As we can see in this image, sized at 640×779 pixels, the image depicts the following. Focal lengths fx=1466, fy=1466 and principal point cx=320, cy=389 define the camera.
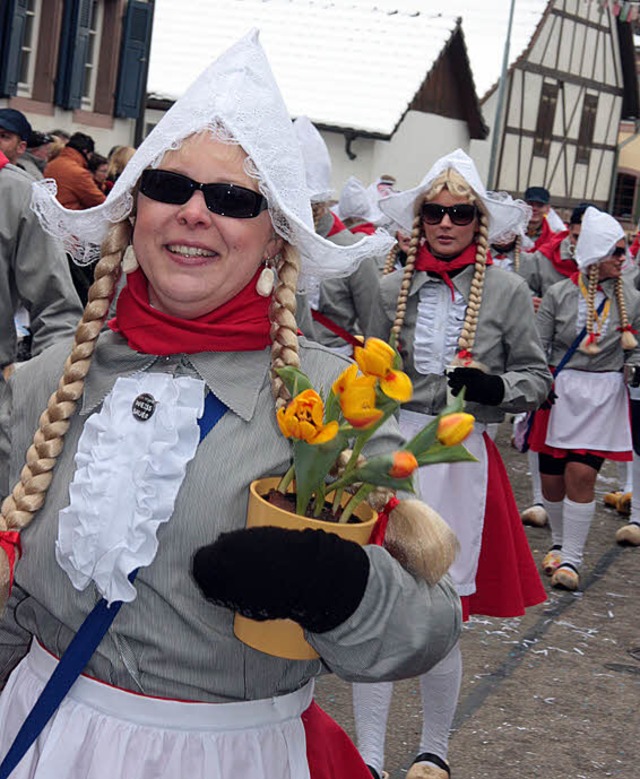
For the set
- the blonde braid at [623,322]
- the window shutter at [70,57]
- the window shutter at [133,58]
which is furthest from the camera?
the window shutter at [133,58]

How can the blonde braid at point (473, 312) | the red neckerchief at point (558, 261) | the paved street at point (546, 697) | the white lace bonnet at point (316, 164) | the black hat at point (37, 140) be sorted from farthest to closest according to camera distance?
the black hat at point (37, 140) → the red neckerchief at point (558, 261) → the white lace bonnet at point (316, 164) → the blonde braid at point (473, 312) → the paved street at point (546, 697)

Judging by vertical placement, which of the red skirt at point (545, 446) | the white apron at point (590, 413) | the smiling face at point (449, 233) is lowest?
the red skirt at point (545, 446)

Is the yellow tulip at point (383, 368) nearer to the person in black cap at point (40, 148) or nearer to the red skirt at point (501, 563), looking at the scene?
the red skirt at point (501, 563)

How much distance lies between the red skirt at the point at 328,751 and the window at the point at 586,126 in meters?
35.0

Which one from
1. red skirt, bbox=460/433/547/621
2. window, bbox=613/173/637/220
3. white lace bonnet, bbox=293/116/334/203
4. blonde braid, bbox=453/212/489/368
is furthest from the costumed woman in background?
window, bbox=613/173/637/220

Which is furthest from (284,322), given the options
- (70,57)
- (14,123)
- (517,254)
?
(70,57)

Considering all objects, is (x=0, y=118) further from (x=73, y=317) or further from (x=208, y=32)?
(x=208, y=32)

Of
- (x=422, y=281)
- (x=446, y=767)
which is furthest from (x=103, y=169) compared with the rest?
(x=446, y=767)

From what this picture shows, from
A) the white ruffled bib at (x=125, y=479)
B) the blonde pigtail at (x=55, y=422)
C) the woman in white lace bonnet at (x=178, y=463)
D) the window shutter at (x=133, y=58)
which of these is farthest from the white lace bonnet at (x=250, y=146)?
the window shutter at (x=133, y=58)

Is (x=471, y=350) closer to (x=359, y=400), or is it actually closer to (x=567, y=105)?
(x=359, y=400)

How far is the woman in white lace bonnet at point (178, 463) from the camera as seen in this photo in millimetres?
2324

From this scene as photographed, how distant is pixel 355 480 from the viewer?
7.07ft

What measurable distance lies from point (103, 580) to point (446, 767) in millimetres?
2800

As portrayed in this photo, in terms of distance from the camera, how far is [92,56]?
21.1 meters
